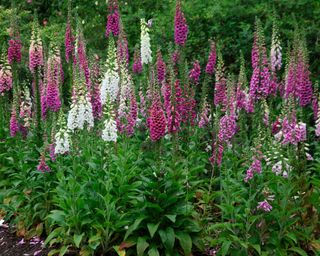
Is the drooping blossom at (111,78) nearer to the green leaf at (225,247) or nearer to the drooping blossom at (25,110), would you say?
→ the drooping blossom at (25,110)

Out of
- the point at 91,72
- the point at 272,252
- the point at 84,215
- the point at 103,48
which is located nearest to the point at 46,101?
the point at 91,72

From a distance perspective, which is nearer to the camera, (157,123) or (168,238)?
(157,123)

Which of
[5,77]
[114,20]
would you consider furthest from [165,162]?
[5,77]

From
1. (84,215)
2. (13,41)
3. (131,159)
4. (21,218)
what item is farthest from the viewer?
(13,41)

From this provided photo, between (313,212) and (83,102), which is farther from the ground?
(83,102)

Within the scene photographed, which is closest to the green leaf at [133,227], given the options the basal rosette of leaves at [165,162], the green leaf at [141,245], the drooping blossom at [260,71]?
the basal rosette of leaves at [165,162]

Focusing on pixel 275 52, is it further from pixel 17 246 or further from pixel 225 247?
pixel 17 246

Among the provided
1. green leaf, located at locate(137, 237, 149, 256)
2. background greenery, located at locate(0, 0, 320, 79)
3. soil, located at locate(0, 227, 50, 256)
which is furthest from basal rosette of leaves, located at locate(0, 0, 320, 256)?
background greenery, located at locate(0, 0, 320, 79)

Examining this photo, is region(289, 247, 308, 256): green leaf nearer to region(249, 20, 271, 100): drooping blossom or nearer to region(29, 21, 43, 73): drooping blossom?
region(249, 20, 271, 100): drooping blossom

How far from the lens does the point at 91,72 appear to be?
267 inches

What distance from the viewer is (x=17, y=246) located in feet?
22.3

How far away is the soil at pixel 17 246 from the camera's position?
6.46 meters

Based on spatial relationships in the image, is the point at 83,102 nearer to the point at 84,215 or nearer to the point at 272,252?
the point at 84,215

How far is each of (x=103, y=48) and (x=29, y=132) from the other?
15.8 ft
